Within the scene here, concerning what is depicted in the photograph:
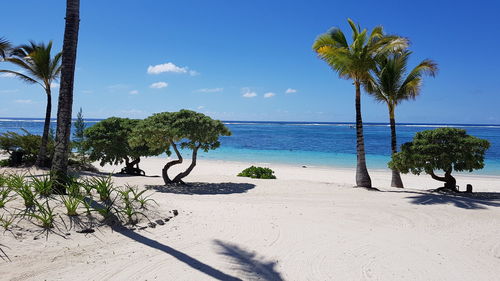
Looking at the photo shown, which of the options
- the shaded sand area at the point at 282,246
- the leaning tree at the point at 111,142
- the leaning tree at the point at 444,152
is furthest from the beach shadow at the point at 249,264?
the leaning tree at the point at 111,142

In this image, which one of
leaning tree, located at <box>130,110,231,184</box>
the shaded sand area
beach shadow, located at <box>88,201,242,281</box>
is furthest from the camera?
leaning tree, located at <box>130,110,231,184</box>

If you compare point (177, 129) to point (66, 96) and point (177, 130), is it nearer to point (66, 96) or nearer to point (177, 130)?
point (177, 130)

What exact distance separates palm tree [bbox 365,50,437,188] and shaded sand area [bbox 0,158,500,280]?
19.4 feet

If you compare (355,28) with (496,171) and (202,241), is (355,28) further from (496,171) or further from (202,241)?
(496,171)

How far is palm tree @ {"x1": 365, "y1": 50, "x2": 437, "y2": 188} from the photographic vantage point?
46.1 feet

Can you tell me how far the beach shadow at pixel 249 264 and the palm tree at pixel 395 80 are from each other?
424 inches

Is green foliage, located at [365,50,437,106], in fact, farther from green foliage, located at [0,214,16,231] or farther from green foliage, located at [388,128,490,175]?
green foliage, located at [0,214,16,231]

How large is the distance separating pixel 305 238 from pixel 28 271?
4.71 m

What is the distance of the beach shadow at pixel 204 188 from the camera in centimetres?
1270

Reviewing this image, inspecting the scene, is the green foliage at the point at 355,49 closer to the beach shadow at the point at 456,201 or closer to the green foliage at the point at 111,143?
the beach shadow at the point at 456,201

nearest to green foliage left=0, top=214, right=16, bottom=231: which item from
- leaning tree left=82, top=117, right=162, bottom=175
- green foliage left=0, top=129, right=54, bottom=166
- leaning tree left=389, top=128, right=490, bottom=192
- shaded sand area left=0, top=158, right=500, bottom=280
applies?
shaded sand area left=0, top=158, right=500, bottom=280

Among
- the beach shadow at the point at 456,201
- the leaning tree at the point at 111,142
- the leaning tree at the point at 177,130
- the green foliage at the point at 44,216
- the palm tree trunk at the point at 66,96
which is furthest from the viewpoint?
the leaning tree at the point at 111,142

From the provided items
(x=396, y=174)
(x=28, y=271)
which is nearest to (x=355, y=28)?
(x=396, y=174)

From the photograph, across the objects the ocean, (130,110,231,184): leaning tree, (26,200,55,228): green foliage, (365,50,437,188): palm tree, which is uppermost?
(365,50,437,188): palm tree
